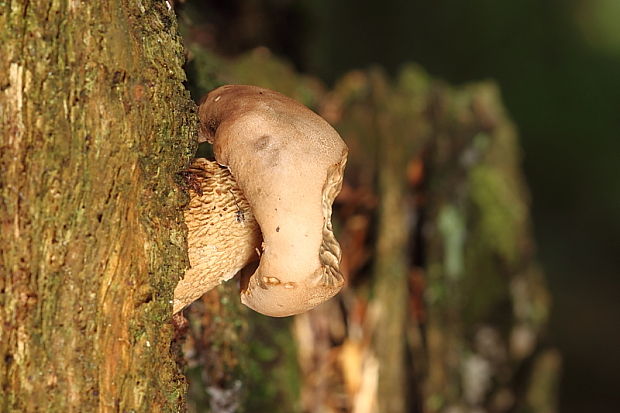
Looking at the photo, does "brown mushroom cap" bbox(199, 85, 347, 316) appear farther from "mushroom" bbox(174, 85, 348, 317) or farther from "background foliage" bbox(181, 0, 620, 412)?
"background foliage" bbox(181, 0, 620, 412)

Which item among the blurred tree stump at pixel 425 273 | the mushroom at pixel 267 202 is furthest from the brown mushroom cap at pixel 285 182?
the blurred tree stump at pixel 425 273

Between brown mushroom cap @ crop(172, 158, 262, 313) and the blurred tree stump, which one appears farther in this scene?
the blurred tree stump

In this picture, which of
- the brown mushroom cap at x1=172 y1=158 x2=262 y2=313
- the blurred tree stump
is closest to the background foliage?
the blurred tree stump

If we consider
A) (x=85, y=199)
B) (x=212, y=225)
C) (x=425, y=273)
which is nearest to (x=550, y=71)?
(x=425, y=273)

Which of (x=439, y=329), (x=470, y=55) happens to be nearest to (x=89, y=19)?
(x=439, y=329)

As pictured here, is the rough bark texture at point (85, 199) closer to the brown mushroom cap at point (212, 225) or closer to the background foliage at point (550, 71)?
the brown mushroom cap at point (212, 225)

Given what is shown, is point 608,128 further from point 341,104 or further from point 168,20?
point 168,20
